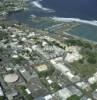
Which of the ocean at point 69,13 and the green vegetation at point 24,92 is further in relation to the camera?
the ocean at point 69,13

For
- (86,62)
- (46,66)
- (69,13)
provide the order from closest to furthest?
(46,66)
(86,62)
(69,13)

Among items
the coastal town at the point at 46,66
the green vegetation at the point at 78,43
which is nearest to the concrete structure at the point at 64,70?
the coastal town at the point at 46,66

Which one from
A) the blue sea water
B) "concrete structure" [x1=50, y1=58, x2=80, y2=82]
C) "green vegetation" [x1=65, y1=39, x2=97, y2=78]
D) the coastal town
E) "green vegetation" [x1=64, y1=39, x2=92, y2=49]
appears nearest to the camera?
the coastal town

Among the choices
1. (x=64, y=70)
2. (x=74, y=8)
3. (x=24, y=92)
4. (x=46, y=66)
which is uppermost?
(x=64, y=70)

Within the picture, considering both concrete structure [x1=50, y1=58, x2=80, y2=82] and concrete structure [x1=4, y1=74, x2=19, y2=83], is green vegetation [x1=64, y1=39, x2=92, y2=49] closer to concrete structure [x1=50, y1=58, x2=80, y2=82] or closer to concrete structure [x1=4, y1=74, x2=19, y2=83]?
concrete structure [x1=50, y1=58, x2=80, y2=82]

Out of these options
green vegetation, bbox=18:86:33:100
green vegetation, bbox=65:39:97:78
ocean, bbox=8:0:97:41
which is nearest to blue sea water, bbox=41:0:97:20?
ocean, bbox=8:0:97:41

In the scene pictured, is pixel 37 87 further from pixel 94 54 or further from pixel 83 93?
pixel 94 54

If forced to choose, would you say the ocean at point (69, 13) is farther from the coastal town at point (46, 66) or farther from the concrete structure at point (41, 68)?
the concrete structure at point (41, 68)

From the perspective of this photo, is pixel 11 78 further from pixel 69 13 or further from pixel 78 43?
pixel 69 13

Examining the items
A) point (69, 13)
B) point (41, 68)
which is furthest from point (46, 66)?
point (69, 13)
